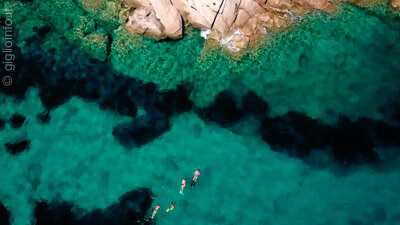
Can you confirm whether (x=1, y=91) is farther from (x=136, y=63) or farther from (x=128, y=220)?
(x=128, y=220)

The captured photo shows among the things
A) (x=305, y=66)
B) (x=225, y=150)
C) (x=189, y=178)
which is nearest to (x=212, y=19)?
(x=305, y=66)

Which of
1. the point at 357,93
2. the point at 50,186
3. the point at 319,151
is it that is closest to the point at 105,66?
the point at 50,186

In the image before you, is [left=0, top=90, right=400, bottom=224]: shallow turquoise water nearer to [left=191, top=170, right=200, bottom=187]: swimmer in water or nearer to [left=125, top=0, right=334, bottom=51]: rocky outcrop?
[left=191, top=170, right=200, bottom=187]: swimmer in water

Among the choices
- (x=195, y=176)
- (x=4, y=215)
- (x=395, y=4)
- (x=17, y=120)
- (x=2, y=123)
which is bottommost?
(x=4, y=215)

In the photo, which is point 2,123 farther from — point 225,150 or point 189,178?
point 225,150

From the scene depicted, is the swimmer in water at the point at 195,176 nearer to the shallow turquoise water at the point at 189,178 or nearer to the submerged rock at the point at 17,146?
the shallow turquoise water at the point at 189,178

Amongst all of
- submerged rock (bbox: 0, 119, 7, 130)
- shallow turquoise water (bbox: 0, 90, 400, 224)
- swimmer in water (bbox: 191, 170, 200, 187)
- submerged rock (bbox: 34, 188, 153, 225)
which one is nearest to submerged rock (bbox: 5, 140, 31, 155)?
shallow turquoise water (bbox: 0, 90, 400, 224)
